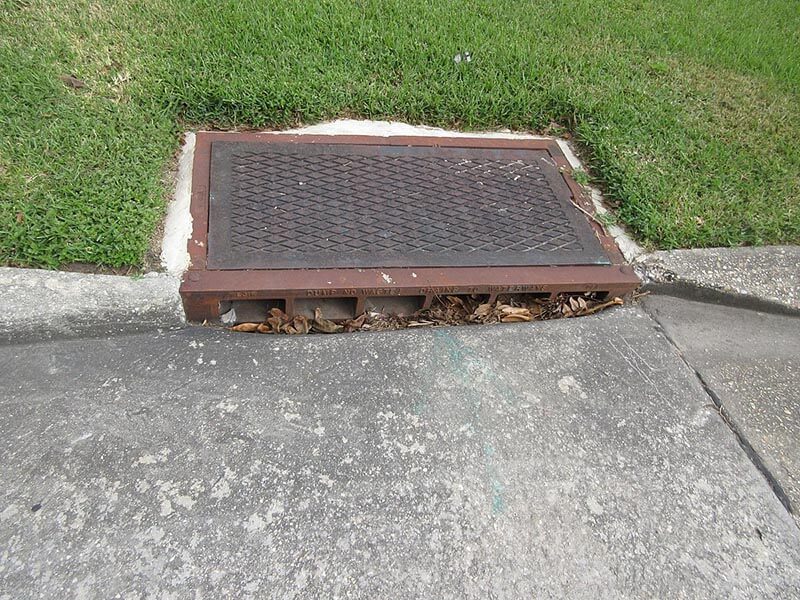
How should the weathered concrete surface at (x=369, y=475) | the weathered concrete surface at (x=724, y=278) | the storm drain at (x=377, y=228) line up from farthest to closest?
the weathered concrete surface at (x=724, y=278) < the storm drain at (x=377, y=228) < the weathered concrete surface at (x=369, y=475)

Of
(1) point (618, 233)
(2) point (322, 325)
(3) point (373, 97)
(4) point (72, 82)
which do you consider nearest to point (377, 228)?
(2) point (322, 325)

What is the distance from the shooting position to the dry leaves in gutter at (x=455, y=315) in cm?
215

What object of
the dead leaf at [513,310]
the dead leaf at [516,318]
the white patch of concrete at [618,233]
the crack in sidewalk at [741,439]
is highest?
the white patch of concrete at [618,233]

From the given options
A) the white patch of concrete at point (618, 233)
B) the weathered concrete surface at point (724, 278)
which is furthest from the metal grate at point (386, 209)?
the weathered concrete surface at point (724, 278)

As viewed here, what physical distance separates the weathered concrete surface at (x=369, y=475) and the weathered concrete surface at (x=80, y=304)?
2.2 inches

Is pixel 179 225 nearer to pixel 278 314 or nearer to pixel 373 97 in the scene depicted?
pixel 278 314

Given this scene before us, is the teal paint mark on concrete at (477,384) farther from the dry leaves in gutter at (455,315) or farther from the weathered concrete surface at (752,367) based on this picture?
the weathered concrete surface at (752,367)

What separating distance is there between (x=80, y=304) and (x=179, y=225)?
0.46 metres

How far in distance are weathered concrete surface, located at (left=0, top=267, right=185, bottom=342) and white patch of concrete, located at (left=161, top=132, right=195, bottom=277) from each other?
8 centimetres

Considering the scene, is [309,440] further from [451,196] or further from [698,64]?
[698,64]

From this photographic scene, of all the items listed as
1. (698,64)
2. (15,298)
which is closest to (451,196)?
(15,298)

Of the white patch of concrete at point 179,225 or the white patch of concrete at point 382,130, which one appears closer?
the white patch of concrete at point 179,225

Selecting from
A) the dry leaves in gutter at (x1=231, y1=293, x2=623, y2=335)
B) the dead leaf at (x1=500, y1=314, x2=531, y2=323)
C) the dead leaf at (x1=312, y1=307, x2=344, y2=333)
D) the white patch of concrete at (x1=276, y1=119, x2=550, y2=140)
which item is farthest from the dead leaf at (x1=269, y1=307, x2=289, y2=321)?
the white patch of concrete at (x1=276, y1=119, x2=550, y2=140)

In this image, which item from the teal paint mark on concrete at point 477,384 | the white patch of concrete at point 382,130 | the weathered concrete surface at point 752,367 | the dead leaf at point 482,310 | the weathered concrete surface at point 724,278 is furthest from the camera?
the white patch of concrete at point 382,130
